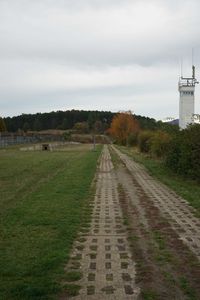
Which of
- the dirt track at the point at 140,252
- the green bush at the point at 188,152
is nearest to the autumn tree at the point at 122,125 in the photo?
the green bush at the point at 188,152

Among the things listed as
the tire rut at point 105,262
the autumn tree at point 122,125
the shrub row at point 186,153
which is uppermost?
the autumn tree at point 122,125

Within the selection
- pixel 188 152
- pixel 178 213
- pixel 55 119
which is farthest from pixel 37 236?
pixel 55 119

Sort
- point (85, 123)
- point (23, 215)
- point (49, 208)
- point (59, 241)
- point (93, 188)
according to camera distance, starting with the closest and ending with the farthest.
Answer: point (59, 241), point (23, 215), point (49, 208), point (93, 188), point (85, 123)

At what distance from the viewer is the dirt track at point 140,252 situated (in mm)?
6066

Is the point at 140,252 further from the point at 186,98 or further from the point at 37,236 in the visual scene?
the point at 186,98

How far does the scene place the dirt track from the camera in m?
6.07

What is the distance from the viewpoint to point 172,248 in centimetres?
829

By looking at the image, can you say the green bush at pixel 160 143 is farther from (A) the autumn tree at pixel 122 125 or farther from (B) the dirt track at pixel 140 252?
(A) the autumn tree at pixel 122 125

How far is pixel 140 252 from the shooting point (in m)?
8.01

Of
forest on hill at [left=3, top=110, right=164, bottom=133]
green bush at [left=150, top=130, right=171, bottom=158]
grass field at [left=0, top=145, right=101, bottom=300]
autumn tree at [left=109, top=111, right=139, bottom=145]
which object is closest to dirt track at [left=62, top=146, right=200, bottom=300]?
grass field at [left=0, top=145, right=101, bottom=300]

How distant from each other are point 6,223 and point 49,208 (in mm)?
2280

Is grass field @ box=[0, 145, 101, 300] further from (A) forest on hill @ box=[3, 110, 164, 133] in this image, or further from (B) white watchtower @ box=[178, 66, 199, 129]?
(A) forest on hill @ box=[3, 110, 164, 133]

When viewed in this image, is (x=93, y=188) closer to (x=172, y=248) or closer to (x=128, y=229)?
(x=128, y=229)

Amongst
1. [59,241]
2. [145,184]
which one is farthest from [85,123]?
[59,241]
